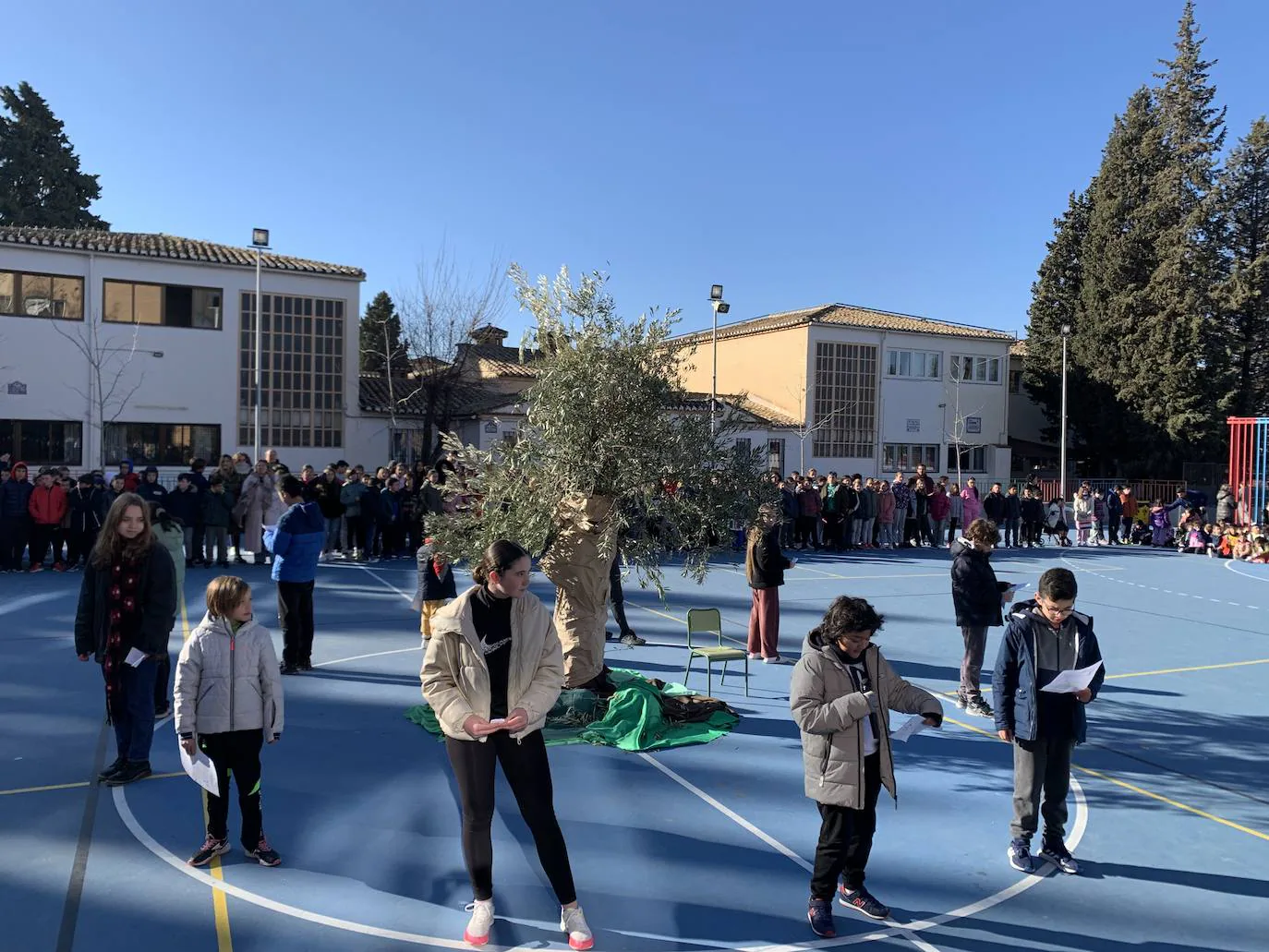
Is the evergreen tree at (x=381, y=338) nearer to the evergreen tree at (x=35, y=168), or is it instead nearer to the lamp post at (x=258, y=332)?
the lamp post at (x=258, y=332)

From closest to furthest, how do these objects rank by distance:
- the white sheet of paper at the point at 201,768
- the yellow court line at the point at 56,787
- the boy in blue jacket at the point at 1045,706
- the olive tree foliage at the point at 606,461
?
the white sheet of paper at the point at 201,768 < the boy in blue jacket at the point at 1045,706 < the yellow court line at the point at 56,787 < the olive tree foliage at the point at 606,461

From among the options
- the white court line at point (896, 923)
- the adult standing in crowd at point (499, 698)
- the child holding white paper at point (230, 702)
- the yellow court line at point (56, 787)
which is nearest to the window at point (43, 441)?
the yellow court line at point (56, 787)

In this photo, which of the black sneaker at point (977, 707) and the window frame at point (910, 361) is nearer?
the black sneaker at point (977, 707)

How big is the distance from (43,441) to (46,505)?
1262 cm

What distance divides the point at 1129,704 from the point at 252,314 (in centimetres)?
Answer: 2711

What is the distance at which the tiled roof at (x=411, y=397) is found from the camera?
106ft

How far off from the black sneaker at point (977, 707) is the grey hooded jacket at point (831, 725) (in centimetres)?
456

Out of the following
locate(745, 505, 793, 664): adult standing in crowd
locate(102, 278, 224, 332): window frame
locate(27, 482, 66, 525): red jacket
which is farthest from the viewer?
locate(102, 278, 224, 332): window frame

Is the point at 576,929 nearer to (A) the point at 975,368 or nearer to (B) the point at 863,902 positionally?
A: (B) the point at 863,902

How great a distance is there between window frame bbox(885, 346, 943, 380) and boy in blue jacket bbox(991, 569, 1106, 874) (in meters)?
38.4

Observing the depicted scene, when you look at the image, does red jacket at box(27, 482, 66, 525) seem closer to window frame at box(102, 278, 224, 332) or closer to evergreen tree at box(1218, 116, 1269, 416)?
window frame at box(102, 278, 224, 332)

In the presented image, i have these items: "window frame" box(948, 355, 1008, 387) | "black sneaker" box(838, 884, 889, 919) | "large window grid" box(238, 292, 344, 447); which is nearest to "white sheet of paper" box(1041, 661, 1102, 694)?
"black sneaker" box(838, 884, 889, 919)

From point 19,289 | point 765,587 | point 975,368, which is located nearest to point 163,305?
point 19,289

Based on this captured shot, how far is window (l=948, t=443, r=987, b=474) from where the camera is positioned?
43.9 m
